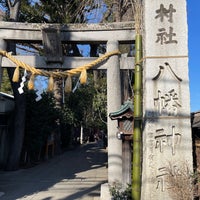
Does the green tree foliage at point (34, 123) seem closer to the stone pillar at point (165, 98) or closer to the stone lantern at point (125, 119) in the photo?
the stone lantern at point (125, 119)

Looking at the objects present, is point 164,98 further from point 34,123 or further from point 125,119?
point 34,123

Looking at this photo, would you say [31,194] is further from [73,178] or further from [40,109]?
[40,109]

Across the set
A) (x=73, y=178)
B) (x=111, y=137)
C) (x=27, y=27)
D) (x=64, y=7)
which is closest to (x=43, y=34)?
(x=27, y=27)

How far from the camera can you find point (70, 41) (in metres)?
8.68

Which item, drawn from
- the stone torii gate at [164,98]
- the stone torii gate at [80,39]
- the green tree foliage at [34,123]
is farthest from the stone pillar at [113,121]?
the green tree foliage at [34,123]

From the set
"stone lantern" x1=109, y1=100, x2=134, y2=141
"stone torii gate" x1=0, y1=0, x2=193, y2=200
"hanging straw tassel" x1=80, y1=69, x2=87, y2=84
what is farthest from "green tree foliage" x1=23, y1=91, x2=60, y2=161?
"stone torii gate" x1=0, y1=0, x2=193, y2=200

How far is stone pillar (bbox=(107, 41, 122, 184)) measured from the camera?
26.7 feet

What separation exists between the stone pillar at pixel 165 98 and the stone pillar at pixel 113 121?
117 inches

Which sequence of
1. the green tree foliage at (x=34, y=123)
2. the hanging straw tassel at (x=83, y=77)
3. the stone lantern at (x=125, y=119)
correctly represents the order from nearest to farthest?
1. the stone lantern at (x=125, y=119)
2. the hanging straw tassel at (x=83, y=77)
3. the green tree foliage at (x=34, y=123)

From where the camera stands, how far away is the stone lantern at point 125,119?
716 centimetres

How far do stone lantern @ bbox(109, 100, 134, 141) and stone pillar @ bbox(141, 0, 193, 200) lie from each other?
6.03 feet

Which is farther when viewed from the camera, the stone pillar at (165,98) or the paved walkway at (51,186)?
the paved walkway at (51,186)

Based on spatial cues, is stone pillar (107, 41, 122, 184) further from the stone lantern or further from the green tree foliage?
the green tree foliage

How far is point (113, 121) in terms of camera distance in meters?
8.27
